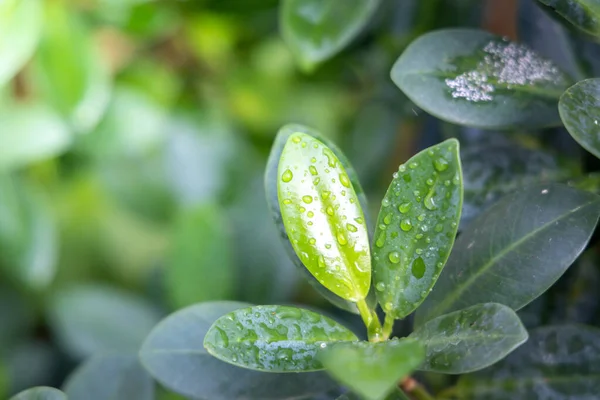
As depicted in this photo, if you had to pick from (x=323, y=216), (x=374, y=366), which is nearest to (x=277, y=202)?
(x=323, y=216)

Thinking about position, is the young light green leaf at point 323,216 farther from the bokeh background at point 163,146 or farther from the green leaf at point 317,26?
the green leaf at point 317,26

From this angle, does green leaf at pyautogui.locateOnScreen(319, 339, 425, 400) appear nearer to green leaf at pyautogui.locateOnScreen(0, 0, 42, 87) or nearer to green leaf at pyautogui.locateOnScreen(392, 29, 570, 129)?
green leaf at pyautogui.locateOnScreen(392, 29, 570, 129)

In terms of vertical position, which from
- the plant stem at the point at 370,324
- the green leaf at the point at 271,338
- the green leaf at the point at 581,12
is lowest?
the plant stem at the point at 370,324

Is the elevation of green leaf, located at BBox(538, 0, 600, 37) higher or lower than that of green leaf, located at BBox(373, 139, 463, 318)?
higher

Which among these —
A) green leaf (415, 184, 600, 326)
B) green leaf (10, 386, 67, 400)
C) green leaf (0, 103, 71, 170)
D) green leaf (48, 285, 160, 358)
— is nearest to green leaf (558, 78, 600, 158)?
green leaf (415, 184, 600, 326)

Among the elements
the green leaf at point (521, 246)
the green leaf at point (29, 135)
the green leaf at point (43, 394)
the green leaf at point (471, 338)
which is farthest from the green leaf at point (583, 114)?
the green leaf at point (29, 135)
